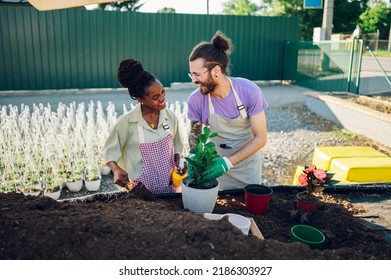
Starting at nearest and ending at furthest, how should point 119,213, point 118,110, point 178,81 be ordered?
point 119,213 < point 118,110 < point 178,81

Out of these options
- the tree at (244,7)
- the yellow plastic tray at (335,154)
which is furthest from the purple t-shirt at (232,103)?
the tree at (244,7)

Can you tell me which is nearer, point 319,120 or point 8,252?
point 8,252

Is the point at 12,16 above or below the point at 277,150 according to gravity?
above

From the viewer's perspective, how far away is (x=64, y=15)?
31.4ft

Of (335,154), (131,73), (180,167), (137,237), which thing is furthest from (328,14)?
(137,237)

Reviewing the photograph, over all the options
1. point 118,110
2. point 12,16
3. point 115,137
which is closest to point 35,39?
point 12,16

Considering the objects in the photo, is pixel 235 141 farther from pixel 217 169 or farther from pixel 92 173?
pixel 92 173

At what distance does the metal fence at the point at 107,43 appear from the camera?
9461mm

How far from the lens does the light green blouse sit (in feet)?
6.80

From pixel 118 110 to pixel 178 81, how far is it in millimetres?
3451

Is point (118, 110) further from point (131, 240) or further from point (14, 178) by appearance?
A: point (131, 240)

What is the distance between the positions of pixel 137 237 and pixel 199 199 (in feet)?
1.44

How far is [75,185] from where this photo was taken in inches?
153

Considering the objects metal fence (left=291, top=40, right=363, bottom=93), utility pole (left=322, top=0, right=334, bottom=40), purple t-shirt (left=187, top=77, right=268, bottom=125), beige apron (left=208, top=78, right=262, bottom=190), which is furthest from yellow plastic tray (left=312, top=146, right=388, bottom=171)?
utility pole (left=322, top=0, right=334, bottom=40)
